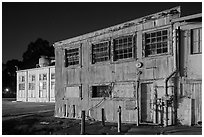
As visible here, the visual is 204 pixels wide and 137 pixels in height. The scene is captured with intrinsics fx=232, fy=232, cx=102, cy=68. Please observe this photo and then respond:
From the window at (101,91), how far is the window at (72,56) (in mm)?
2687

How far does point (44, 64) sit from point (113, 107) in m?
31.6

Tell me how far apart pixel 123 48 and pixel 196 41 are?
4392 millimetres

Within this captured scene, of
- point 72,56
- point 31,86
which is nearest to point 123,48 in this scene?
point 72,56

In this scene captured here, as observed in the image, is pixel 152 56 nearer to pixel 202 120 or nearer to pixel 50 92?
pixel 202 120

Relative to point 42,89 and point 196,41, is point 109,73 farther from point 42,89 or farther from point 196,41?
point 42,89

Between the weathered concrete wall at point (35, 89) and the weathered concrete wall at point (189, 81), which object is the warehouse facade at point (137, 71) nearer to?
the weathered concrete wall at point (189, 81)

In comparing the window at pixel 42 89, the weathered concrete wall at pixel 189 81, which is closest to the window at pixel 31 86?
the window at pixel 42 89

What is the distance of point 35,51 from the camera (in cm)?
7512

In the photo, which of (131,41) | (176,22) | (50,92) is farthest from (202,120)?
(50,92)

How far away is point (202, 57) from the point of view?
11.2m

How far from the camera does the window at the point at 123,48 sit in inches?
553

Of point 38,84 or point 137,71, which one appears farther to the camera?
point 38,84

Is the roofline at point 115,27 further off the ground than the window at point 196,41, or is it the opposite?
the roofline at point 115,27

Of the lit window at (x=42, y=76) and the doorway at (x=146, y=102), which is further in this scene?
the lit window at (x=42, y=76)
